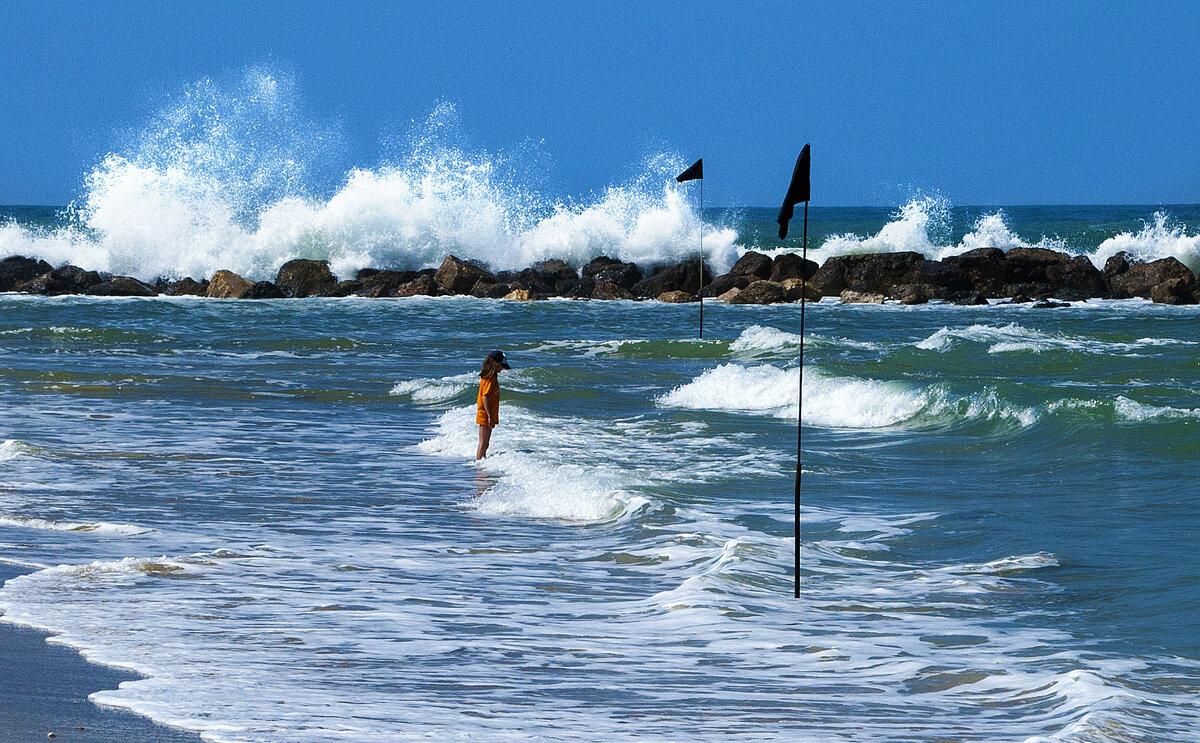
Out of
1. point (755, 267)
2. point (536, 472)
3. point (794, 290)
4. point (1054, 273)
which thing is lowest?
point (536, 472)

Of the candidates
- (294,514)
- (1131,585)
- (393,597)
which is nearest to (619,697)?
(393,597)

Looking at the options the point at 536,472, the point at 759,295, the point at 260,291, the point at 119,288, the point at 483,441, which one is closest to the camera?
the point at 536,472

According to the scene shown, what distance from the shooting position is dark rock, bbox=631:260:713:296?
4256cm

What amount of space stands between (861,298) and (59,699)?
122 feet

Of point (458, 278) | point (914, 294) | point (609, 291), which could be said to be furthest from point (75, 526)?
point (458, 278)

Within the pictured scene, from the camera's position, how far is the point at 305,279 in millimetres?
44250

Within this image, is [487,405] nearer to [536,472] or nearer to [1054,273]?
[536,472]

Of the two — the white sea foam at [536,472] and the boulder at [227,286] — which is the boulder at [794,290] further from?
the white sea foam at [536,472]

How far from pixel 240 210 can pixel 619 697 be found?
48707 millimetres

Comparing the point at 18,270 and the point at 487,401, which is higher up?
the point at 18,270

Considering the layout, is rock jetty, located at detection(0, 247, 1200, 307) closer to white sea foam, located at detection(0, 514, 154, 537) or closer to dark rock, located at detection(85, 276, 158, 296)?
dark rock, located at detection(85, 276, 158, 296)

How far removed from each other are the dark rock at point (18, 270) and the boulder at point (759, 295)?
2217cm

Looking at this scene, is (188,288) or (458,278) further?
(188,288)

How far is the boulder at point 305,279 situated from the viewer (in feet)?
145
